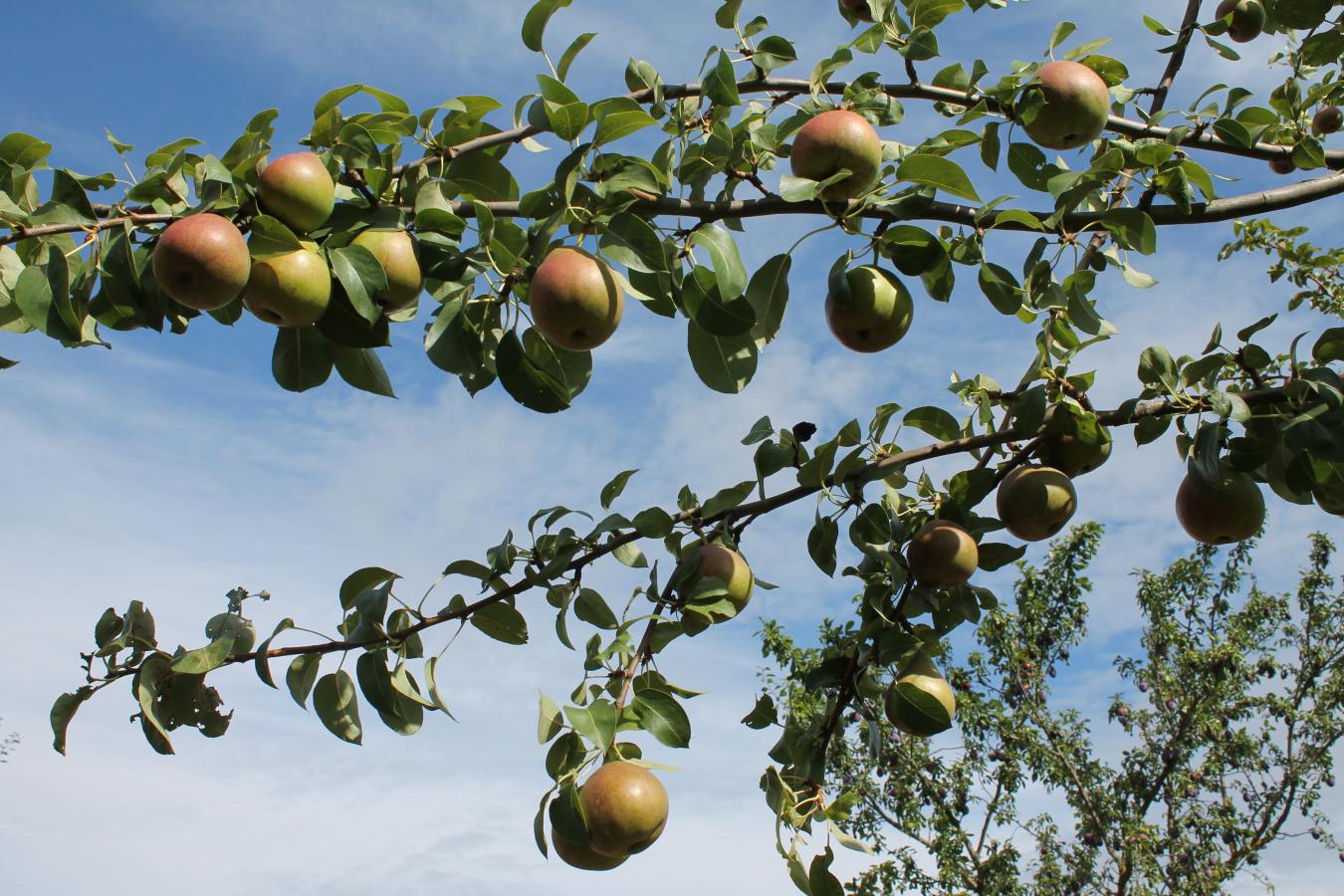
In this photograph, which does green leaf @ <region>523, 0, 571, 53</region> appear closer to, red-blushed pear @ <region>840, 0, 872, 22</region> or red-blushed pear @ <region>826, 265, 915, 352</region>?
red-blushed pear @ <region>826, 265, 915, 352</region>

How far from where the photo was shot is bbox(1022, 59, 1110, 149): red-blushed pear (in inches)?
82.5

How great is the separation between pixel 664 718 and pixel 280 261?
101 centimetres

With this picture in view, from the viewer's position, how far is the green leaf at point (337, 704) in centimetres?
213

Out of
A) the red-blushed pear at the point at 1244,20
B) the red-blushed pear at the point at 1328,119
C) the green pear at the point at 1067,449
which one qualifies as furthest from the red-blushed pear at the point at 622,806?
the red-blushed pear at the point at 1328,119

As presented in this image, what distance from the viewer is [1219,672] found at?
10281 mm

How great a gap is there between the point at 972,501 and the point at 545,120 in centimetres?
124

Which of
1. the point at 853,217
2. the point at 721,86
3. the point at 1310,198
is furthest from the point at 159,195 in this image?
the point at 1310,198

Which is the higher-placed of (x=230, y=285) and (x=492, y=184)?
(x=492, y=184)

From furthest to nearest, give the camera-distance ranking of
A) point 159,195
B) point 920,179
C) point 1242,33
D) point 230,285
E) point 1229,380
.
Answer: point 1242,33, point 1229,380, point 920,179, point 159,195, point 230,285

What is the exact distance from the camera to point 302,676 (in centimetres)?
211

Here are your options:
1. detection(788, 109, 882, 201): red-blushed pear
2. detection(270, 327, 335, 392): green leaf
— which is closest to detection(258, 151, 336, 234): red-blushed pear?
detection(270, 327, 335, 392): green leaf

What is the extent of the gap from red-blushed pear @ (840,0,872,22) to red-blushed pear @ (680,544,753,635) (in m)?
1.52

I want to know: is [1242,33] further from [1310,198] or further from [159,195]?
[159,195]

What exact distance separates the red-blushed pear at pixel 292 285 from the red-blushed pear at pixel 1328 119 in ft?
11.0
